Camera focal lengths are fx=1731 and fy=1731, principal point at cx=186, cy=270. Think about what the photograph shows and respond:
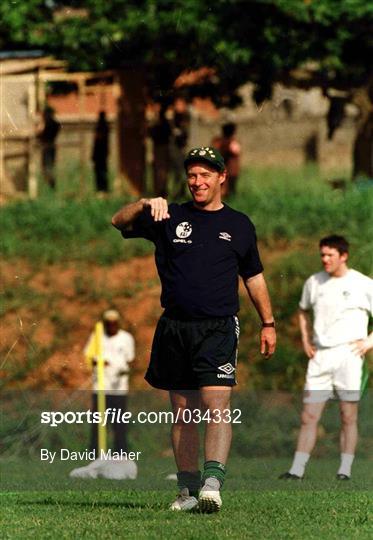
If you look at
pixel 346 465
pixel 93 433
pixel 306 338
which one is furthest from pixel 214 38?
pixel 346 465

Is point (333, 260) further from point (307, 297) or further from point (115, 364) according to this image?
point (115, 364)

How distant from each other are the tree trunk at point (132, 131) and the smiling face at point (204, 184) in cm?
1645

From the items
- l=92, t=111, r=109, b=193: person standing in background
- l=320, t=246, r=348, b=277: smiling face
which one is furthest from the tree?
l=320, t=246, r=348, b=277: smiling face

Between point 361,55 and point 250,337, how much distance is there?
7.17 metres

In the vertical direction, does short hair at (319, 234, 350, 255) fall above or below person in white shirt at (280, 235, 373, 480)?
above

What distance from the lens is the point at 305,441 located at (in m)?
13.4

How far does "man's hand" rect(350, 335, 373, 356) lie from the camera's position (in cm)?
1346

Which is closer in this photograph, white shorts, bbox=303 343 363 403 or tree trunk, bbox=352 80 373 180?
white shorts, bbox=303 343 363 403

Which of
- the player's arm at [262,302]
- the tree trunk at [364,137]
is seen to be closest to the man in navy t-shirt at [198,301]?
the player's arm at [262,302]

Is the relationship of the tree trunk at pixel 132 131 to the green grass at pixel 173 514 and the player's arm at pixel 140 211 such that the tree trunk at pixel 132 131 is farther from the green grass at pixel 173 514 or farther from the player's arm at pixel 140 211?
the player's arm at pixel 140 211

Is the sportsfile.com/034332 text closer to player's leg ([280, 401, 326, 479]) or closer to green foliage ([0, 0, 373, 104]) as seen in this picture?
player's leg ([280, 401, 326, 479])

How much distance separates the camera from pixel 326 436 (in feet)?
65.1

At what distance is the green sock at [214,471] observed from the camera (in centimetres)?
930

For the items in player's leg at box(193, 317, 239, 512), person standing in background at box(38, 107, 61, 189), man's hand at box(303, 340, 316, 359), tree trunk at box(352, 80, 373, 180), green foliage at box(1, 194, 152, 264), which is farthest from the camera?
tree trunk at box(352, 80, 373, 180)
